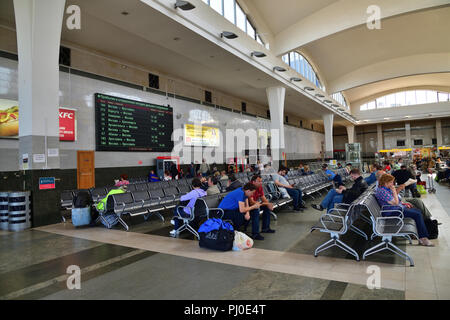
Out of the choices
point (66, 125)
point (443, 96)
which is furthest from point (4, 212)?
point (443, 96)

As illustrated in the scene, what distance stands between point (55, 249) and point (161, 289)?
296 centimetres

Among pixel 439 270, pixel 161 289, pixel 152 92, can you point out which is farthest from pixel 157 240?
pixel 152 92

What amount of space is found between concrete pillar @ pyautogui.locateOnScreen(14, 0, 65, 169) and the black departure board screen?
4.87 metres

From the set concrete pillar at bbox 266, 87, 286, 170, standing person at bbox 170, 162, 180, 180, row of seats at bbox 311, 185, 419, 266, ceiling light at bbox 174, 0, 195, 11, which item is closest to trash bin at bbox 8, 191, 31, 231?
ceiling light at bbox 174, 0, 195, 11

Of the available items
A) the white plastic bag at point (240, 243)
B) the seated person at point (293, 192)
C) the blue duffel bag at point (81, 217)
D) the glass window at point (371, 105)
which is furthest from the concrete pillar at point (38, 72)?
the glass window at point (371, 105)

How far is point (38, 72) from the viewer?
705 cm

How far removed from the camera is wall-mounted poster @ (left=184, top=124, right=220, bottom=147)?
16836mm

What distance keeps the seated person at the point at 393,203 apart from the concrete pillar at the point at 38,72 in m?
7.36

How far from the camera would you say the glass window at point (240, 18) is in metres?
14.1

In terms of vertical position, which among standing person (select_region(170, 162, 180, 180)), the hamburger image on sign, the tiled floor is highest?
the hamburger image on sign

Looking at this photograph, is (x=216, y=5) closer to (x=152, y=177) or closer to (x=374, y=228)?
(x=152, y=177)

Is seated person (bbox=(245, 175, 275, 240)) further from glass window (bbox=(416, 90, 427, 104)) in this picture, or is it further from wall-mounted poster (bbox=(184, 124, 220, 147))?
glass window (bbox=(416, 90, 427, 104))

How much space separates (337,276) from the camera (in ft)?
11.7

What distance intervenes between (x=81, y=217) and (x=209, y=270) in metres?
4.51
